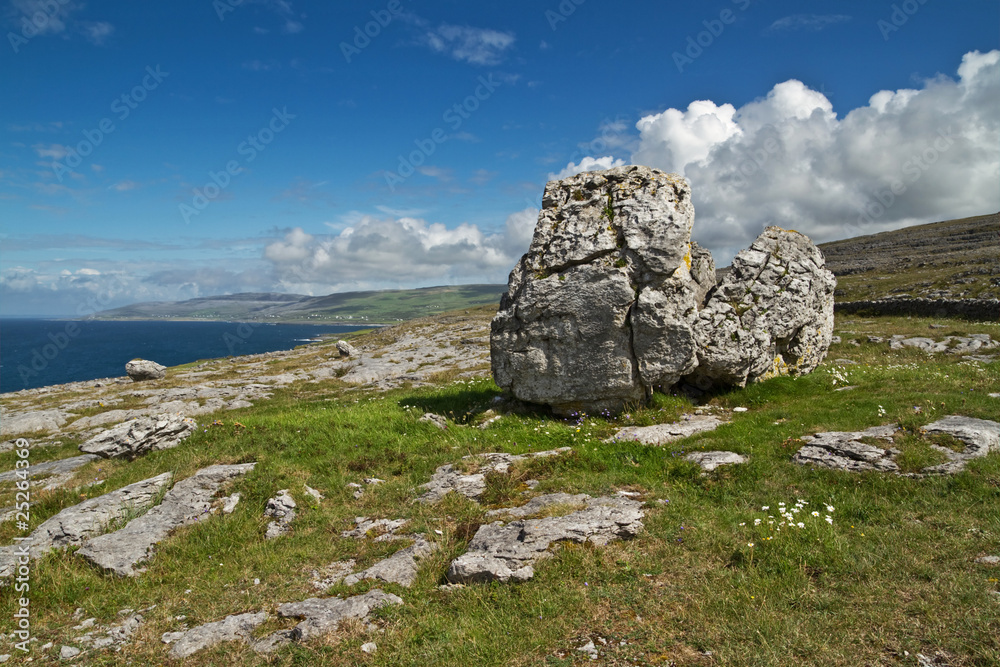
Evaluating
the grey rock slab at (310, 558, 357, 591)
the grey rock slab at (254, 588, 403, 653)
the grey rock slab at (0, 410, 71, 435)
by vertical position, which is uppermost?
the grey rock slab at (254, 588, 403, 653)

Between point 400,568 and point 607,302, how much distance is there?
11081 millimetres

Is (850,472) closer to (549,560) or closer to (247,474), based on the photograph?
(549,560)

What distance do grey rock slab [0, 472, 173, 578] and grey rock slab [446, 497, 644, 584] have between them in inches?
363

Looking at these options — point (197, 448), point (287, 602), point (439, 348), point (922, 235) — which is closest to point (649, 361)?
point (287, 602)

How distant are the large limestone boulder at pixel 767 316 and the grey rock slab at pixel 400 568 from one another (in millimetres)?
12469

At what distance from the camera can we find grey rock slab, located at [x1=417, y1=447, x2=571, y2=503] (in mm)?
12141

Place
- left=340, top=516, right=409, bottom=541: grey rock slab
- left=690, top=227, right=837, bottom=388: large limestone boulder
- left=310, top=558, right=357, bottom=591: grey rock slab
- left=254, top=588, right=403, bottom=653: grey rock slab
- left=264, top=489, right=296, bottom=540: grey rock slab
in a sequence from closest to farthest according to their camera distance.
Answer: left=254, top=588, right=403, bottom=653: grey rock slab, left=310, top=558, right=357, bottom=591: grey rock slab, left=340, top=516, right=409, bottom=541: grey rock slab, left=264, top=489, right=296, bottom=540: grey rock slab, left=690, top=227, right=837, bottom=388: large limestone boulder

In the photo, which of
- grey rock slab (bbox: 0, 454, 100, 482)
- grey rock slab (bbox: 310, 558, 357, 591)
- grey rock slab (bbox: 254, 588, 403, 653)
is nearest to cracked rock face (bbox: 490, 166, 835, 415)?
grey rock slab (bbox: 310, 558, 357, 591)

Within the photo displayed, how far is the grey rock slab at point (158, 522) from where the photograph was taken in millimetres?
10039

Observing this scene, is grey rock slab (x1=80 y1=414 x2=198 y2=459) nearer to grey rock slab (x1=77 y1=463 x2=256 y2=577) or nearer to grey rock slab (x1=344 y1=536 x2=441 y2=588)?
grey rock slab (x1=77 y1=463 x2=256 y2=577)

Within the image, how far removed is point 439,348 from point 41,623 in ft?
172

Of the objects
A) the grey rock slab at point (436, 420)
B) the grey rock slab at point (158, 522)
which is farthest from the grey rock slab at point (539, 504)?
the grey rock slab at point (158, 522)

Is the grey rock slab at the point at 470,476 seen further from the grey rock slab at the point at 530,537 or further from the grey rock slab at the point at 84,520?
the grey rock slab at the point at 84,520

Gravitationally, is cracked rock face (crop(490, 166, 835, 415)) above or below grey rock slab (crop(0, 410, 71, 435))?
above
